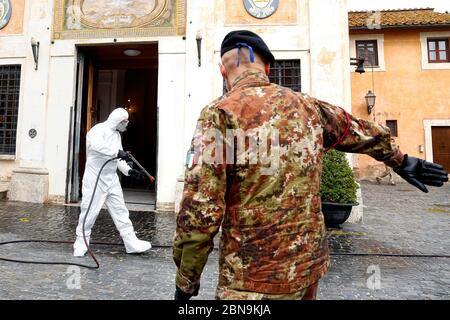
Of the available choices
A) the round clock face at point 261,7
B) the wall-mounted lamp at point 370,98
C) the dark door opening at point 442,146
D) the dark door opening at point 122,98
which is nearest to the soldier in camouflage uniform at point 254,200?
the round clock face at point 261,7

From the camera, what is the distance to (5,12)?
30.8ft

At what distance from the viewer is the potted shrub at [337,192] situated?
6152mm

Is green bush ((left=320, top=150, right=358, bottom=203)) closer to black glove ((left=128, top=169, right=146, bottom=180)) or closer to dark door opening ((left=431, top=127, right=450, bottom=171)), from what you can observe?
black glove ((left=128, top=169, right=146, bottom=180))

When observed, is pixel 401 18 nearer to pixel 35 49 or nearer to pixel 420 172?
pixel 35 49

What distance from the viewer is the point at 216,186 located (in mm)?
1346

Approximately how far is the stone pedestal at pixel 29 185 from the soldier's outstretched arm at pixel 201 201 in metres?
8.62

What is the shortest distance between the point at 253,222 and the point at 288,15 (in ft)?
26.7

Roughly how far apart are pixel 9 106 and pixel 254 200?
34.4 ft

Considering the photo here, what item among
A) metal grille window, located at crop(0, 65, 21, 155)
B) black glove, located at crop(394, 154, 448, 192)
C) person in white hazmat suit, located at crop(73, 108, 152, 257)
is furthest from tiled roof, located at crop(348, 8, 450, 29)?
black glove, located at crop(394, 154, 448, 192)

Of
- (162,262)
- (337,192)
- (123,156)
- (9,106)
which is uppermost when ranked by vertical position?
(9,106)

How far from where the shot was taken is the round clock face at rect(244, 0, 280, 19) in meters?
8.24

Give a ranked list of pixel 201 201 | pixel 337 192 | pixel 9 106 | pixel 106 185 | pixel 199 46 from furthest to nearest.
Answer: pixel 9 106, pixel 199 46, pixel 337 192, pixel 106 185, pixel 201 201

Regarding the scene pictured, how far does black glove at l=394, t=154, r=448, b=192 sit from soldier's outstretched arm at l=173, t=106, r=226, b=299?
103cm

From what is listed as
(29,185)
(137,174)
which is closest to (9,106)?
(29,185)
